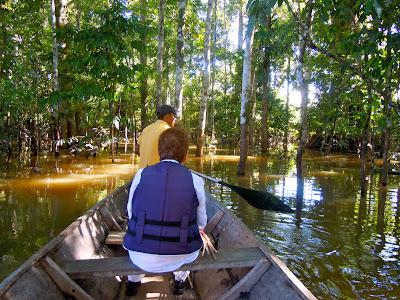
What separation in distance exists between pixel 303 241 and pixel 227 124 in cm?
2121

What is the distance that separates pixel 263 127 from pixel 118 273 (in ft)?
68.4

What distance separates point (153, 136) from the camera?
4.84 m

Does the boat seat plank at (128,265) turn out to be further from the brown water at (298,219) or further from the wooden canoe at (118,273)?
the brown water at (298,219)

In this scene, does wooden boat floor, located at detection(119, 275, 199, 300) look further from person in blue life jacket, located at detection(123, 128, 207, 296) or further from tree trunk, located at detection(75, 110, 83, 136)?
tree trunk, located at detection(75, 110, 83, 136)

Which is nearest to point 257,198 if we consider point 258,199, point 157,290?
point 258,199

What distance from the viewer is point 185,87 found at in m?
33.9

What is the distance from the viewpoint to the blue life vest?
3068mm

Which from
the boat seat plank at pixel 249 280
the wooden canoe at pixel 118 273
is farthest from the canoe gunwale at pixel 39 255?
the boat seat plank at pixel 249 280

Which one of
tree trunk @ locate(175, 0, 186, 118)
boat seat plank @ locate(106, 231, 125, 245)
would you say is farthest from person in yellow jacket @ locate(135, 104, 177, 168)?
tree trunk @ locate(175, 0, 186, 118)

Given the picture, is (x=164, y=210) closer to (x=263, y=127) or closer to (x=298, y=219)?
(x=298, y=219)

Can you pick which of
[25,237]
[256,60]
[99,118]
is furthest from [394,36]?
[99,118]

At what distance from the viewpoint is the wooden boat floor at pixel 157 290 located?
13.6 ft

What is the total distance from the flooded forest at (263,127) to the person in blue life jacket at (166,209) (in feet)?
7.52

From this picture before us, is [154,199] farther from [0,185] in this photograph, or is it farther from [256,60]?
[256,60]
